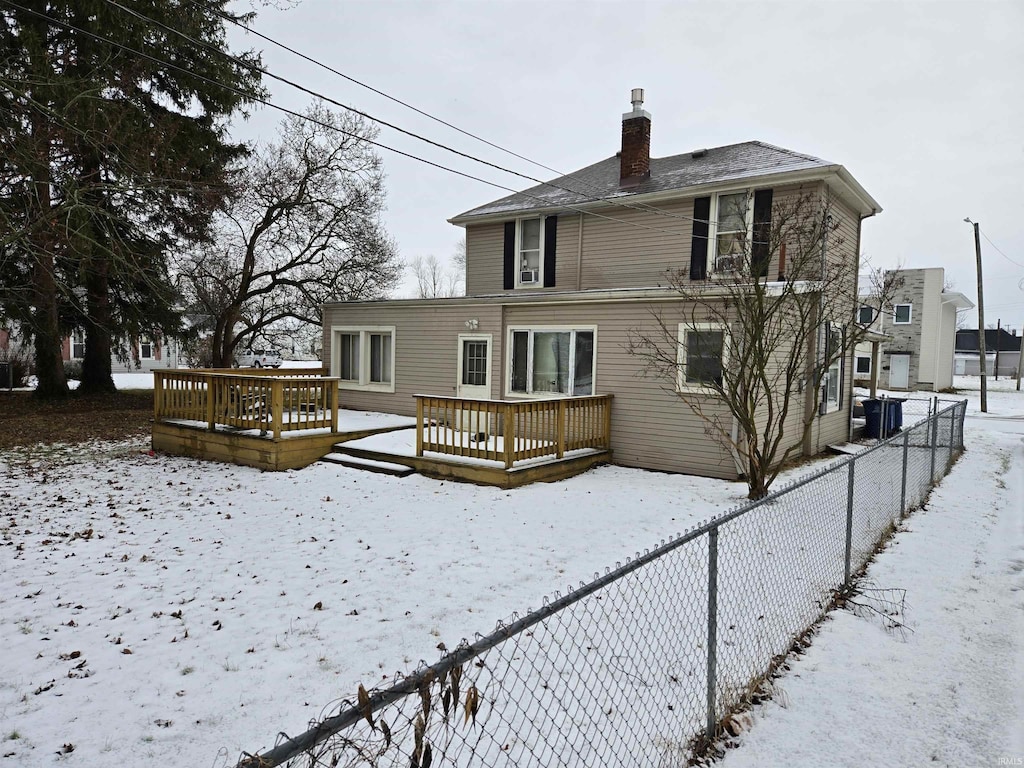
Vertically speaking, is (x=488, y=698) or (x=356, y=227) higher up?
(x=356, y=227)

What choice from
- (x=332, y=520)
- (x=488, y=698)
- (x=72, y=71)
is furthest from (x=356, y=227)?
(x=488, y=698)

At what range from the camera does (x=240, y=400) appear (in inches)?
412

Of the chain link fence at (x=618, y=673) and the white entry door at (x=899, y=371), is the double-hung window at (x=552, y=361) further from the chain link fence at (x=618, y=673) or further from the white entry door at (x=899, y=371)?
the white entry door at (x=899, y=371)

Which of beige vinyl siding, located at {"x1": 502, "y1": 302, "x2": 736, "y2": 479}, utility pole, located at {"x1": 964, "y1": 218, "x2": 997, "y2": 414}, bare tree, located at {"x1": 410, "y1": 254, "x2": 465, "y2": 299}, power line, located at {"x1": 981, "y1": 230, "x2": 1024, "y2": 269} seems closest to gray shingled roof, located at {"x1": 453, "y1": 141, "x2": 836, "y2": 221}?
beige vinyl siding, located at {"x1": 502, "y1": 302, "x2": 736, "y2": 479}

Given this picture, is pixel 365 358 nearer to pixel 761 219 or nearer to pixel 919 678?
pixel 761 219

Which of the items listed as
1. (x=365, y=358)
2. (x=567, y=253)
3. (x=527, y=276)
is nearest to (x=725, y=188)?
(x=567, y=253)

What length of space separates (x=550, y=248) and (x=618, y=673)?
12.1 metres

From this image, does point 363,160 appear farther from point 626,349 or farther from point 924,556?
point 924,556

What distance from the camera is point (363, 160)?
20312mm

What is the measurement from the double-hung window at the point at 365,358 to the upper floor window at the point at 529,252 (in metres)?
3.75

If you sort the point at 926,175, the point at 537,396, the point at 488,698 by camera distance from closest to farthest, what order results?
1. the point at 488,698
2. the point at 537,396
3. the point at 926,175

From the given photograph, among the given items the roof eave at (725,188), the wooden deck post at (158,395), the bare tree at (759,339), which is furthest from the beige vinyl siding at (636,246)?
the wooden deck post at (158,395)

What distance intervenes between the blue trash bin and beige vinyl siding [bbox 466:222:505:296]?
9.62m

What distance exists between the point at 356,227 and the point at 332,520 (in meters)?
15.6
